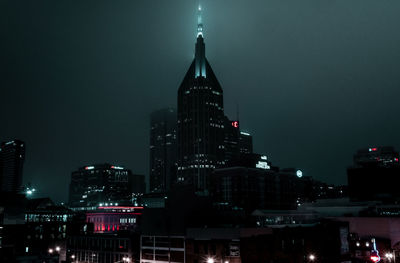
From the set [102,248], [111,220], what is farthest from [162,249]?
[111,220]

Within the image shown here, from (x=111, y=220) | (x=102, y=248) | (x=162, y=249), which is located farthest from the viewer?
(x=111, y=220)

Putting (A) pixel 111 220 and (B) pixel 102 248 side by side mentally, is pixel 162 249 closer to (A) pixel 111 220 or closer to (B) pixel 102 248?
(B) pixel 102 248

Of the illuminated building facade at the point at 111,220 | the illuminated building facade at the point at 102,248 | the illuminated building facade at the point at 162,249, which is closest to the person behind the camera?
the illuminated building facade at the point at 162,249

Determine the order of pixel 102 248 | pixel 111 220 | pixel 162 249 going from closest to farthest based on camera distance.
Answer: pixel 162 249 → pixel 102 248 → pixel 111 220

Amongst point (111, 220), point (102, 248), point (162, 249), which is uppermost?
point (111, 220)

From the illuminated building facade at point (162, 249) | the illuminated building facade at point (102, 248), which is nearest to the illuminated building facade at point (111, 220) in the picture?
the illuminated building facade at point (102, 248)

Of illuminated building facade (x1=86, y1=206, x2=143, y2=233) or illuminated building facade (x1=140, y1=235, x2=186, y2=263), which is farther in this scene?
illuminated building facade (x1=86, y1=206, x2=143, y2=233)

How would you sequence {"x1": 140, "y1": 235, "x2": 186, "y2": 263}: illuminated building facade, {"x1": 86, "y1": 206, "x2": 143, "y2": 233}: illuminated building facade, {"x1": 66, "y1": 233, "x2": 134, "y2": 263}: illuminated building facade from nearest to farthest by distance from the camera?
{"x1": 140, "y1": 235, "x2": 186, "y2": 263}: illuminated building facade → {"x1": 66, "y1": 233, "x2": 134, "y2": 263}: illuminated building facade → {"x1": 86, "y1": 206, "x2": 143, "y2": 233}: illuminated building facade

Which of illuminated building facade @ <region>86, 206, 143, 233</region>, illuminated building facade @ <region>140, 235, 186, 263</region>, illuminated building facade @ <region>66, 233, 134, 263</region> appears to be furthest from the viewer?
illuminated building facade @ <region>86, 206, 143, 233</region>

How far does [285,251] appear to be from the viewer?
74.3m

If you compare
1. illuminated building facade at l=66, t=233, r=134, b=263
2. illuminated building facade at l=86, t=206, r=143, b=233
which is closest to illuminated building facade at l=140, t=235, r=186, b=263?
illuminated building facade at l=66, t=233, r=134, b=263

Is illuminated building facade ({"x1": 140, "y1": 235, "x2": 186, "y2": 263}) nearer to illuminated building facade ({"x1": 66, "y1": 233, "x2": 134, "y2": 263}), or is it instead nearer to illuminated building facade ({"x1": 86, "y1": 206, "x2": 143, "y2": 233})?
illuminated building facade ({"x1": 66, "y1": 233, "x2": 134, "y2": 263})

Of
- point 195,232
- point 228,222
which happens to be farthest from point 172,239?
point 228,222

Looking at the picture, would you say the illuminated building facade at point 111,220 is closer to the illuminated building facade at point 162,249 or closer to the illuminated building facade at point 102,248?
the illuminated building facade at point 102,248
